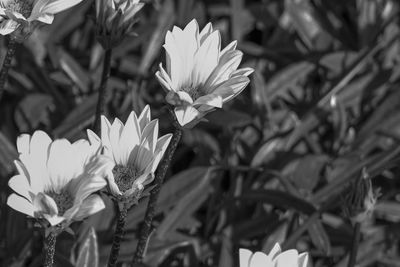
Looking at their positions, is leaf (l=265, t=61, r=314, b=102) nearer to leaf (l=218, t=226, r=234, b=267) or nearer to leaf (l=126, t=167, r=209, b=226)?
leaf (l=126, t=167, r=209, b=226)

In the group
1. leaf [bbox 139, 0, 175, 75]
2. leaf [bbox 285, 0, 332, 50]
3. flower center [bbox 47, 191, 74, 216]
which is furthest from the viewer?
leaf [bbox 285, 0, 332, 50]

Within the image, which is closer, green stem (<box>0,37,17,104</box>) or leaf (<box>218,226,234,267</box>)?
green stem (<box>0,37,17,104</box>)

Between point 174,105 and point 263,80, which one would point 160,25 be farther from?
point 174,105

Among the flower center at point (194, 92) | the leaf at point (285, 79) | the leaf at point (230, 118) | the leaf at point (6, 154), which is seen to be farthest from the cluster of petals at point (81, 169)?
the leaf at point (285, 79)

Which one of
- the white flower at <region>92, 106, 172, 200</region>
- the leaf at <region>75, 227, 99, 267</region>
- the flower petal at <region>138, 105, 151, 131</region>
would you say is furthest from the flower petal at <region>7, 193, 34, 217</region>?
the leaf at <region>75, 227, 99, 267</region>

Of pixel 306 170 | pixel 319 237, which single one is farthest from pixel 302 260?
pixel 306 170

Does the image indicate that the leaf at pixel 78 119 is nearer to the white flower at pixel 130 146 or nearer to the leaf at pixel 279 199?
the leaf at pixel 279 199

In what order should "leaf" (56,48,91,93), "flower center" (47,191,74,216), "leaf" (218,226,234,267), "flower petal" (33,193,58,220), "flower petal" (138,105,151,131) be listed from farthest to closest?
"leaf" (56,48,91,93)
"leaf" (218,226,234,267)
"flower petal" (138,105,151,131)
"flower center" (47,191,74,216)
"flower petal" (33,193,58,220)
